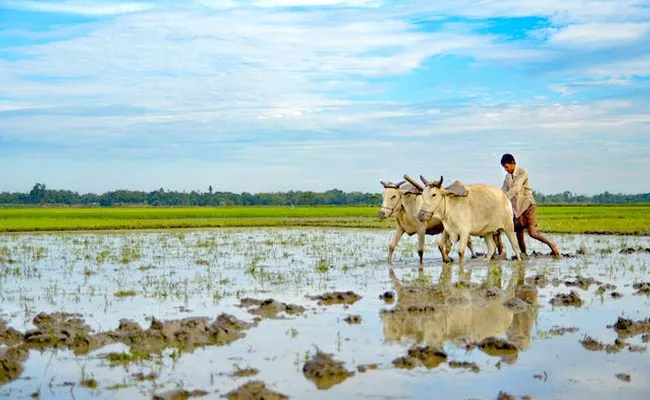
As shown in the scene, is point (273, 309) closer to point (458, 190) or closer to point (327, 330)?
point (327, 330)

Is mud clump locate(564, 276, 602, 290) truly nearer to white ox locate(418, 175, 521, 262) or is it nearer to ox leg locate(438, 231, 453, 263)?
white ox locate(418, 175, 521, 262)

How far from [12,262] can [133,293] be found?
608 cm

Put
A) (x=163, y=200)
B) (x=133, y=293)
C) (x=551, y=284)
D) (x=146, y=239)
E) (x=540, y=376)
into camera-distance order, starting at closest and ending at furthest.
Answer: (x=540, y=376)
(x=133, y=293)
(x=551, y=284)
(x=146, y=239)
(x=163, y=200)

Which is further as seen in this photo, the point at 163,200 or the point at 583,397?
the point at 163,200

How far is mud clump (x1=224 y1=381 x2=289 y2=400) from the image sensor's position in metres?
5.61

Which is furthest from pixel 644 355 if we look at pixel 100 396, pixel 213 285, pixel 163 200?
pixel 163 200

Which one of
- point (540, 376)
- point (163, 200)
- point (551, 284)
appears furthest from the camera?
point (163, 200)

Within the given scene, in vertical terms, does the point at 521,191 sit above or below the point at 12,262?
above

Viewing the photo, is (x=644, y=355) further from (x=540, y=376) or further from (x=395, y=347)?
(x=395, y=347)

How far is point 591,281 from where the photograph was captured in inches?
462

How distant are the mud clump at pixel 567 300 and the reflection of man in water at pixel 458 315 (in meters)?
0.29

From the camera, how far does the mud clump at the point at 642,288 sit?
35.2ft

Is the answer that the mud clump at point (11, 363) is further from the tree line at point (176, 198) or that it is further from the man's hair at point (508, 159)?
the tree line at point (176, 198)

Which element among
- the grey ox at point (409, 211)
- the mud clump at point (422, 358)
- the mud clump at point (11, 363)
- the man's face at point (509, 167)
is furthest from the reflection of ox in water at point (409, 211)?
the mud clump at point (11, 363)
